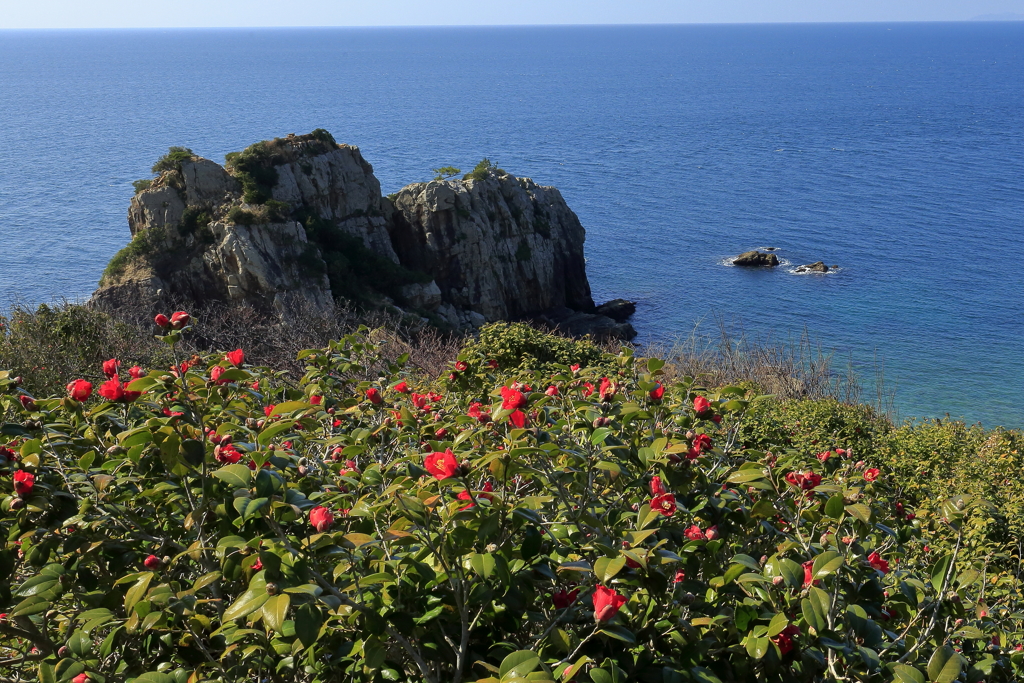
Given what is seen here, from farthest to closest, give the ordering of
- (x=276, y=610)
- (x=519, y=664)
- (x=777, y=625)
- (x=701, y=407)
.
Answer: (x=701, y=407)
(x=777, y=625)
(x=519, y=664)
(x=276, y=610)

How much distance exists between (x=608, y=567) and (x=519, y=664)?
512 mm

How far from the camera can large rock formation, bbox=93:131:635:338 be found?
107 feet

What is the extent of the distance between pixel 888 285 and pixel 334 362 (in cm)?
5213

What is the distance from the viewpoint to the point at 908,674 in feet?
10.0

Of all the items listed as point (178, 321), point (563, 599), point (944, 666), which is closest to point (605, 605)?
point (563, 599)

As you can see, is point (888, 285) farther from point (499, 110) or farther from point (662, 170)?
point (499, 110)

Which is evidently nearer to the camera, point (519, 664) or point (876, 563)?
point (519, 664)

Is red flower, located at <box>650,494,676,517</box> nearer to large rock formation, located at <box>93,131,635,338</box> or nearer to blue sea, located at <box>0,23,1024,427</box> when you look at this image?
large rock formation, located at <box>93,131,635,338</box>

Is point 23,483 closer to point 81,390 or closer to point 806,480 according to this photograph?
point 81,390

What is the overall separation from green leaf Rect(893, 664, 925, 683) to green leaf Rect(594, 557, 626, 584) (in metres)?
1.24

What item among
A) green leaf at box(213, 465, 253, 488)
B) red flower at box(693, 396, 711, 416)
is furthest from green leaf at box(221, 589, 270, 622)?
red flower at box(693, 396, 711, 416)

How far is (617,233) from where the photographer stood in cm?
6444

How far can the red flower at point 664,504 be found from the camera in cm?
373

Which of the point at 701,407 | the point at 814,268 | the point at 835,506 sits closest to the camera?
the point at 835,506
